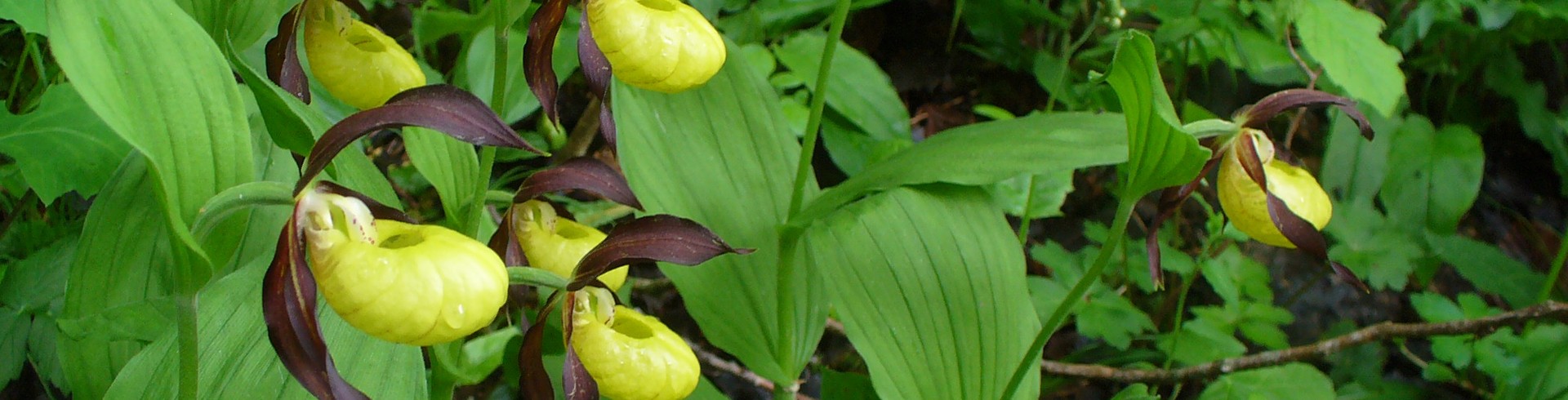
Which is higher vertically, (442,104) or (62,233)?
(442,104)

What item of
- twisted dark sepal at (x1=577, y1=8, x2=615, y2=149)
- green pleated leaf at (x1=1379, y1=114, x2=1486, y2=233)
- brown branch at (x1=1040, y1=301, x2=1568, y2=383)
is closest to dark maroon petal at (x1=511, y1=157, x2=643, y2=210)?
twisted dark sepal at (x1=577, y1=8, x2=615, y2=149)

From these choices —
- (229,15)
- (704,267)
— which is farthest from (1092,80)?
(229,15)

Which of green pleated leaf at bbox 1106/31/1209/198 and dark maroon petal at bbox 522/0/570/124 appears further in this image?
dark maroon petal at bbox 522/0/570/124

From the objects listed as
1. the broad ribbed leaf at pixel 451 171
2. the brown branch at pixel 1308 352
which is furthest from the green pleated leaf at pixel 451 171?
the brown branch at pixel 1308 352

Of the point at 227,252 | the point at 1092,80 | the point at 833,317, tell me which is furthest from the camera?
the point at 833,317

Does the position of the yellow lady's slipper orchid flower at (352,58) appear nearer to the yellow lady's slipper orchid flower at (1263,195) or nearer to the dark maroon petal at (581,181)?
the dark maroon petal at (581,181)

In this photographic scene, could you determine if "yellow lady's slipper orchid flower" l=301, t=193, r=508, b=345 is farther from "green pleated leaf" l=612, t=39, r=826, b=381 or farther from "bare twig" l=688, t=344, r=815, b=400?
"bare twig" l=688, t=344, r=815, b=400

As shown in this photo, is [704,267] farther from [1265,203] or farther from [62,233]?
[62,233]
